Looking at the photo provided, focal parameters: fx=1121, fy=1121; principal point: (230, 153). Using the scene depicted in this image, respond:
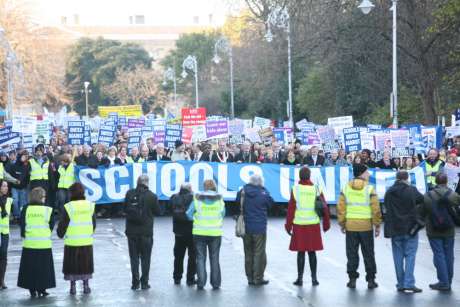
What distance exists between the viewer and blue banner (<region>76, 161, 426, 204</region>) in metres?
26.2

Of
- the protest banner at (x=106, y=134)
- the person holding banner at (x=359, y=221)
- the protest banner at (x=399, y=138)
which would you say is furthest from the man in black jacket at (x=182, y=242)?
the protest banner at (x=106, y=134)

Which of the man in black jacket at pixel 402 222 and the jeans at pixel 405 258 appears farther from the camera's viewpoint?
the man in black jacket at pixel 402 222

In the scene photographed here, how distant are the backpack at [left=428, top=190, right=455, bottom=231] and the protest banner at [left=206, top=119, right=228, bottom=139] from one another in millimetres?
20085

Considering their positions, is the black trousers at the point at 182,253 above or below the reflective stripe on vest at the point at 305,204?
below

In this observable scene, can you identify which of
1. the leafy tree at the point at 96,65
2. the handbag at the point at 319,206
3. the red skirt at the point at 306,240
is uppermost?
the leafy tree at the point at 96,65

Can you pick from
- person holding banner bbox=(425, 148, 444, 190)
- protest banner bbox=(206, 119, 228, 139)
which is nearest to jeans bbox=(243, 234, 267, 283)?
person holding banner bbox=(425, 148, 444, 190)

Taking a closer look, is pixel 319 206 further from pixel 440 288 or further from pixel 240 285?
Result: pixel 440 288

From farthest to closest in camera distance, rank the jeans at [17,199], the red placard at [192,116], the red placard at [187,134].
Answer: the red placard at [192,116], the red placard at [187,134], the jeans at [17,199]

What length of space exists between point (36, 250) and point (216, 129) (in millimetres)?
20272

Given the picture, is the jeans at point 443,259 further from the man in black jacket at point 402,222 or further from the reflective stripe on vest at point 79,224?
the reflective stripe on vest at point 79,224

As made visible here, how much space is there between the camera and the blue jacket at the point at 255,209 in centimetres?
1549

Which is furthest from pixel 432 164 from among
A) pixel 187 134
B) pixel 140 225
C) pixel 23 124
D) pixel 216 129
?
pixel 23 124

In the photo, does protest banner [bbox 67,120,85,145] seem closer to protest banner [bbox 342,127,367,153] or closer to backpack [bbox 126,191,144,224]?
protest banner [bbox 342,127,367,153]

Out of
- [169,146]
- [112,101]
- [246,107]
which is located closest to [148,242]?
[169,146]
